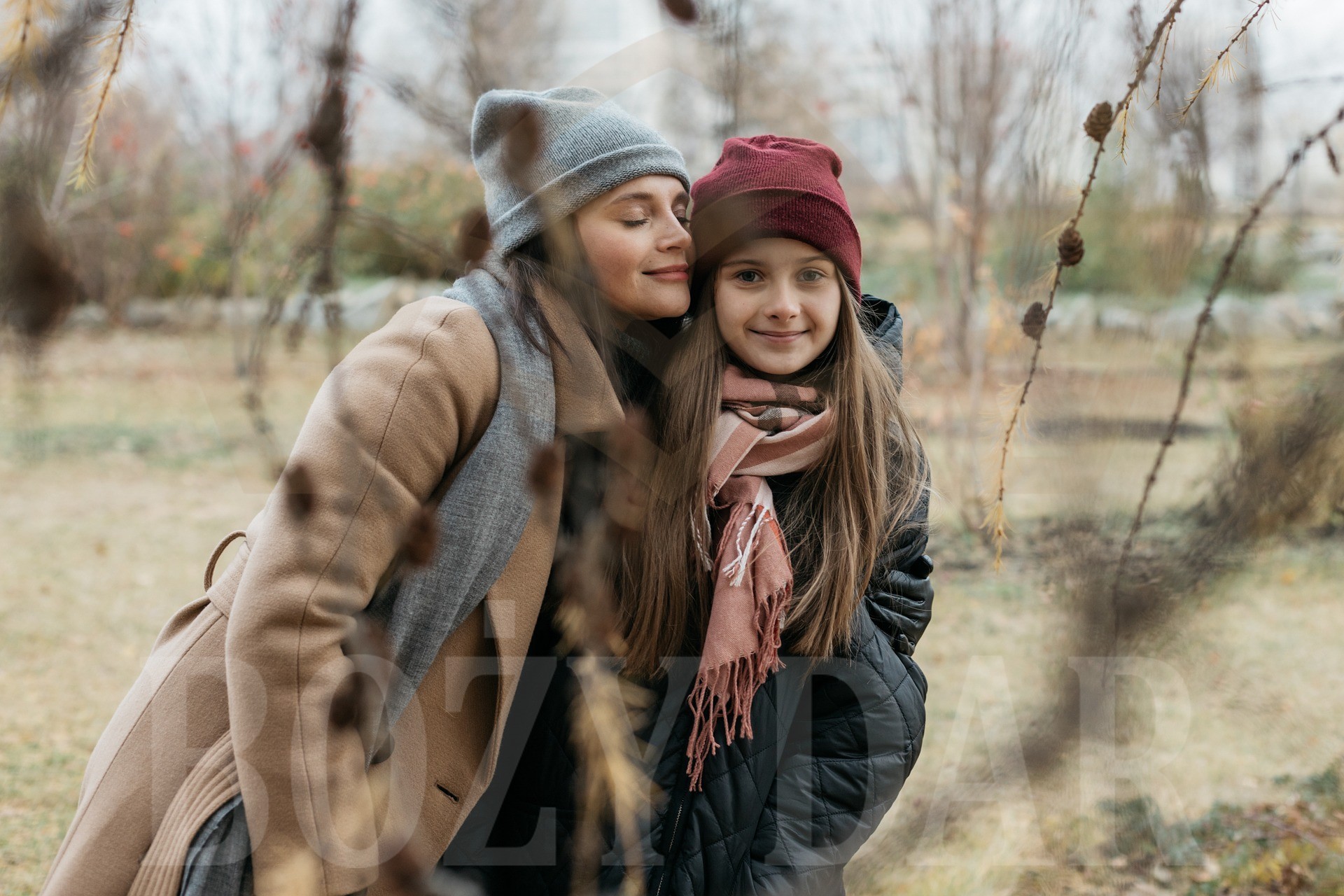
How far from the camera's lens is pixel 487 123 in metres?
1.71

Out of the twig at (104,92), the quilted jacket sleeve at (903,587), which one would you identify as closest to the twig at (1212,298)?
the quilted jacket sleeve at (903,587)

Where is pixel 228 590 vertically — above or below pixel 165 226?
below

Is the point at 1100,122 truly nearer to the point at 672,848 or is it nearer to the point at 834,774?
the point at 834,774

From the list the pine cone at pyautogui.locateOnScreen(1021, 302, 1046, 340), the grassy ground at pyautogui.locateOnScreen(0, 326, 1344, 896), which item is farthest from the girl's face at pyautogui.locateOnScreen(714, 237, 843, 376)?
the pine cone at pyautogui.locateOnScreen(1021, 302, 1046, 340)

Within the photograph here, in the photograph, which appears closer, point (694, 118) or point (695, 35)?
point (695, 35)


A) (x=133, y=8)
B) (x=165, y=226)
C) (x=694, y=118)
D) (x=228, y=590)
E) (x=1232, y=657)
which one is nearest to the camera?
(x=133, y=8)

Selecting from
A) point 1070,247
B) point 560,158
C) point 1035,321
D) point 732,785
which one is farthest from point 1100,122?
point 732,785

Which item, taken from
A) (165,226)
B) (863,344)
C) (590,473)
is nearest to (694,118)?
(863,344)

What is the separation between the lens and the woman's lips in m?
1.77

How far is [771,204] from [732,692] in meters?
0.87

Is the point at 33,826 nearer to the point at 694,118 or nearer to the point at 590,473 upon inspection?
the point at 590,473

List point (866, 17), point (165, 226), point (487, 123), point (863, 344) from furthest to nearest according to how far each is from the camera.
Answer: point (165, 226)
point (866, 17)
point (863, 344)
point (487, 123)

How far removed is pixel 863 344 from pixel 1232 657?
3433mm

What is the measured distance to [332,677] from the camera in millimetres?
1439
